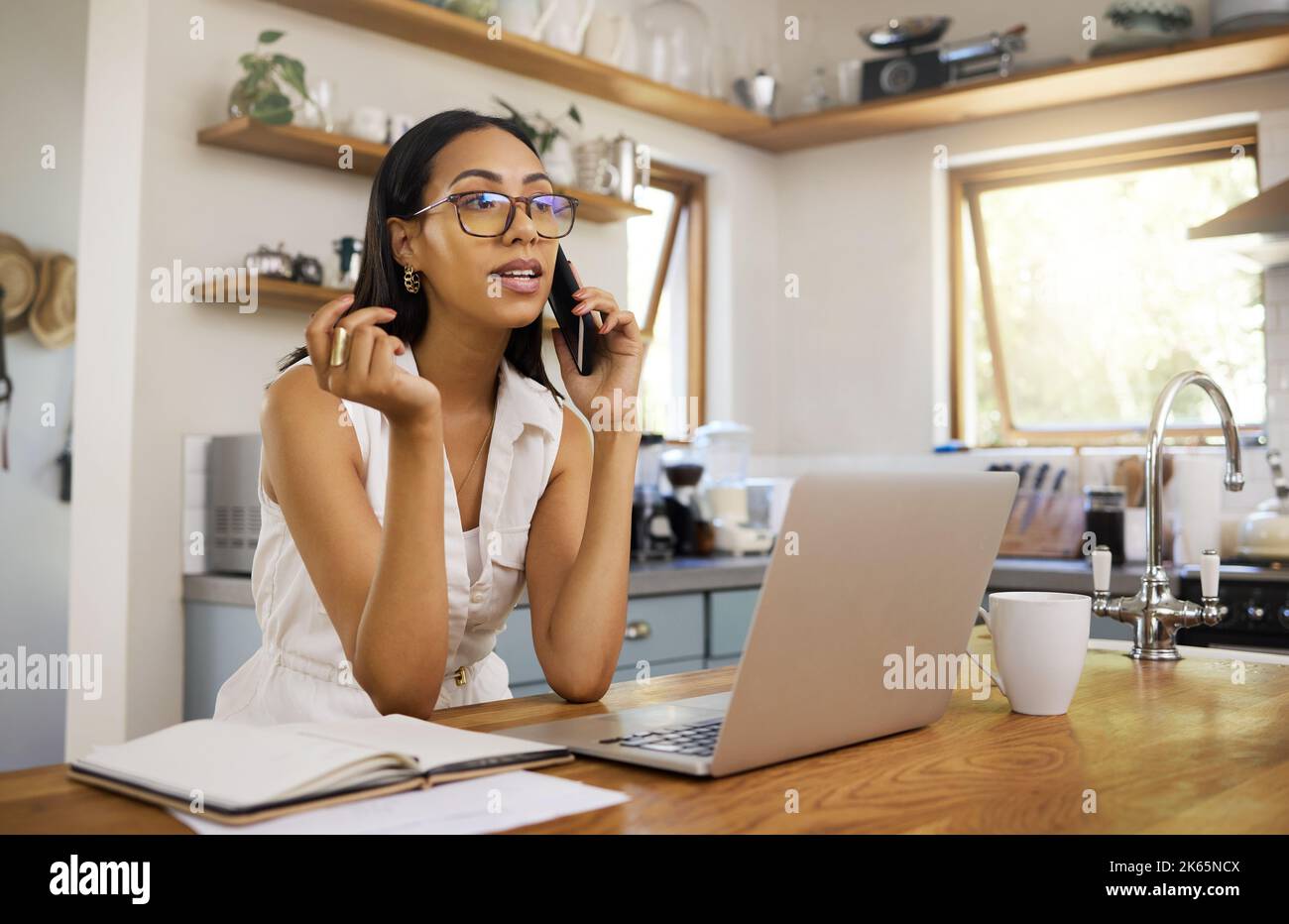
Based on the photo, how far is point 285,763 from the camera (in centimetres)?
83

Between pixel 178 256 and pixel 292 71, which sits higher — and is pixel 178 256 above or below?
below

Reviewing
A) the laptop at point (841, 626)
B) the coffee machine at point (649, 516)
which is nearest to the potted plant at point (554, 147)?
the coffee machine at point (649, 516)

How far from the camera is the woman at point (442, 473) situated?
1.29 meters

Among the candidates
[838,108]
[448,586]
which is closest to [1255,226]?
[838,108]

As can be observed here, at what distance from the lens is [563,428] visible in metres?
1.78

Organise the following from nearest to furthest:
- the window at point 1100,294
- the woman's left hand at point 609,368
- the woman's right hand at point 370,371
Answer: the woman's right hand at point 370,371
the woman's left hand at point 609,368
the window at point 1100,294

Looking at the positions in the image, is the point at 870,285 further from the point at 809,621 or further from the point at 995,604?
the point at 809,621

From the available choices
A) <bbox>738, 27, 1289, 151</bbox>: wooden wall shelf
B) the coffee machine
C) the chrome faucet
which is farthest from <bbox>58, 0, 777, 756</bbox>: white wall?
the chrome faucet

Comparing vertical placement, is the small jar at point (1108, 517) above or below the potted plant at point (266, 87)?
below

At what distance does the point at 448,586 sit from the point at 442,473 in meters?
0.25

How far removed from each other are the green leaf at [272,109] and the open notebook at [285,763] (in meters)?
2.08

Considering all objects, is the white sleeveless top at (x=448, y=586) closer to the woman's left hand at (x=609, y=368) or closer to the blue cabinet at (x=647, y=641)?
the woman's left hand at (x=609, y=368)
